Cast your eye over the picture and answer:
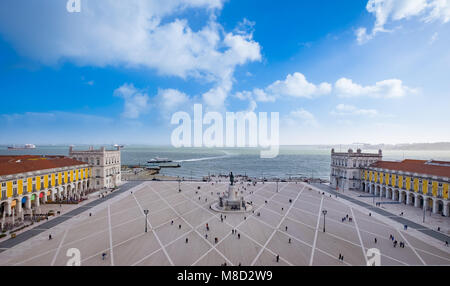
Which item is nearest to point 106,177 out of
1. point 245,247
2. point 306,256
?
point 245,247

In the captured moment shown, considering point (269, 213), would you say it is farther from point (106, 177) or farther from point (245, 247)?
point (106, 177)

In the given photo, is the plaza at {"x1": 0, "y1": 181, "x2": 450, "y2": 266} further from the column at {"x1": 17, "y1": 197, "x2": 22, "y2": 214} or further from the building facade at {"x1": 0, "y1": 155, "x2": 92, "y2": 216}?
the building facade at {"x1": 0, "y1": 155, "x2": 92, "y2": 216}

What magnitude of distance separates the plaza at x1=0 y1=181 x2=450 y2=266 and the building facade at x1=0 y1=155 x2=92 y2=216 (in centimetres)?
1127

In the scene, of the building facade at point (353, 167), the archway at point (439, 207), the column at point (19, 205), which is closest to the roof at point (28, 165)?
the column at point (19, 205)

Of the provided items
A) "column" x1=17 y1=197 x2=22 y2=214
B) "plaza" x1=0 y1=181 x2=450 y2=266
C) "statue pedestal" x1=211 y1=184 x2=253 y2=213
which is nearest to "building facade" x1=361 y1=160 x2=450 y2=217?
"plaza" x1=0 y1=181 x2=450 y2=266

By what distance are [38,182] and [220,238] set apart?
38.2 m

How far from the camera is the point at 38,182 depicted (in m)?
42.5

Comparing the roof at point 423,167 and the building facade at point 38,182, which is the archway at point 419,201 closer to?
the roof at point 423,167

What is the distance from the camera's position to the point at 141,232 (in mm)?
29797

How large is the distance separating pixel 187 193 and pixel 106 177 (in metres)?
24.1

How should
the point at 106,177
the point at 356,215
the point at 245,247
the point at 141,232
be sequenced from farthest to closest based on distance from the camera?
the point at 106,177
the point at 356,215
the point at 141,232
the point at 245,247

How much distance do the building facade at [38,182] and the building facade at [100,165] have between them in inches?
76.3

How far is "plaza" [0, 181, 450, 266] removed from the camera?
22.9 m
